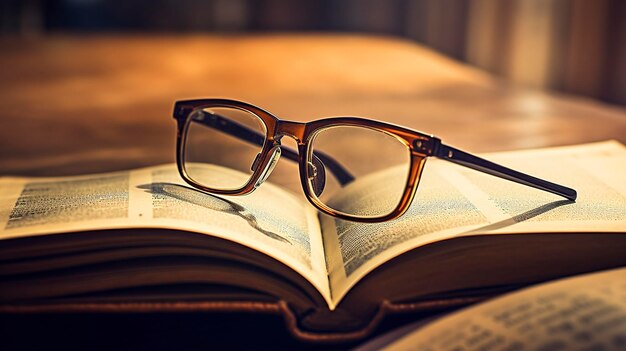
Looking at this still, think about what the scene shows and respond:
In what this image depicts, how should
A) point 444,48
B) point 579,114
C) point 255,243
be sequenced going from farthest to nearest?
point 444,48 < point 579,114 < point 255,243

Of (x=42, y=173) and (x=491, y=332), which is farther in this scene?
(x=42, y=173)

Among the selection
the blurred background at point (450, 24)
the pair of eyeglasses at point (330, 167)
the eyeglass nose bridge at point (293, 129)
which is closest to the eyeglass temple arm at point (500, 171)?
the pair of eyeglasses at point (330, 167)

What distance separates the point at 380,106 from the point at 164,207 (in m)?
1.01

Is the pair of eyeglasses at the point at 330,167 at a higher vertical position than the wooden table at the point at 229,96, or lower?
lower

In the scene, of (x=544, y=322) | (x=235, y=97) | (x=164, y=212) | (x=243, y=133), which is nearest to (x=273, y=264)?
(x=164, y=212)

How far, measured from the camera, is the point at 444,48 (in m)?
3.39

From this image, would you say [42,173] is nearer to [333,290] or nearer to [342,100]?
[333,290]

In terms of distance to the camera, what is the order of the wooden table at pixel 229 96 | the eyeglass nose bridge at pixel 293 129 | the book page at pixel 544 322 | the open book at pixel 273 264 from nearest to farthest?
the book page at pixel 544 322 → the open book at pixel 273 264 → the eyeglass nose bridge at pixel 293 129 → the wooden table at pixel 229 96

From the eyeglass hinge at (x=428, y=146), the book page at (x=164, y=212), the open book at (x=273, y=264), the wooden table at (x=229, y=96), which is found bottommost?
the open book at (x=273, y=264)

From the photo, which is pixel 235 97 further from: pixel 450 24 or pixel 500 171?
pixel 450 24

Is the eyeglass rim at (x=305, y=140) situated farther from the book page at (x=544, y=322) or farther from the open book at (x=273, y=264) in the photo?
the book page at (x=544, y=322)

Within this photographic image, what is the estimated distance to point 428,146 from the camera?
2.23 feet

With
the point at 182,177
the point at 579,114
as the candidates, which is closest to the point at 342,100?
the point at 579,114

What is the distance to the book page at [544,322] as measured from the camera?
451 millimetres
